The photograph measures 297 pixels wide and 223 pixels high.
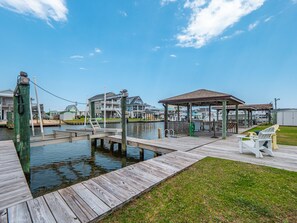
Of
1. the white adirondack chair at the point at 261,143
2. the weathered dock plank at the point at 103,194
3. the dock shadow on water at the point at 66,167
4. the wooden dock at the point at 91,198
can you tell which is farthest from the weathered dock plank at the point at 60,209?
the white adirondack chair at the point at 261,143

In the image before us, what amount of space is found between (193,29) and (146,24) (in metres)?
4.80

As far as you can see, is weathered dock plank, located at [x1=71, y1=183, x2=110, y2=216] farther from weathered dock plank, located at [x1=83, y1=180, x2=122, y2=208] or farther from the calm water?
the calm water

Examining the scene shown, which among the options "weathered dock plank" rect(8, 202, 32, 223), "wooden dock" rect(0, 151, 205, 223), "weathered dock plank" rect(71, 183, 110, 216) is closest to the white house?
"wooden dock" rect(0, 151, 205, 223)

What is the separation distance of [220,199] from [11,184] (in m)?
4.31

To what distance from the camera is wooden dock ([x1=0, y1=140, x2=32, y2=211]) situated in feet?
8.68

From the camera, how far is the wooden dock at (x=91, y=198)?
223 centimetres

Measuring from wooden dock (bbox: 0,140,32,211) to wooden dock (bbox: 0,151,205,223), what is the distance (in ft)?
0.76

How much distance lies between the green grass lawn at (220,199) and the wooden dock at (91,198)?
19cm

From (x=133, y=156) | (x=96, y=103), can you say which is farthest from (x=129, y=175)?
(x=96, y=103)

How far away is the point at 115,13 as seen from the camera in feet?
45.0

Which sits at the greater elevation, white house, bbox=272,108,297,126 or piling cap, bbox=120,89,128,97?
piling cap, bbox=120,89,128,97

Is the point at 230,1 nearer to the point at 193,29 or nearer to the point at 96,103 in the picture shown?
the point at 193,29

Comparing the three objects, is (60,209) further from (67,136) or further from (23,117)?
(67,136)

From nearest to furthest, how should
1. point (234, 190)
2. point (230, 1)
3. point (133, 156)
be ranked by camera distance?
point (234, 190) → point (133, 156) → point (230, 1)
